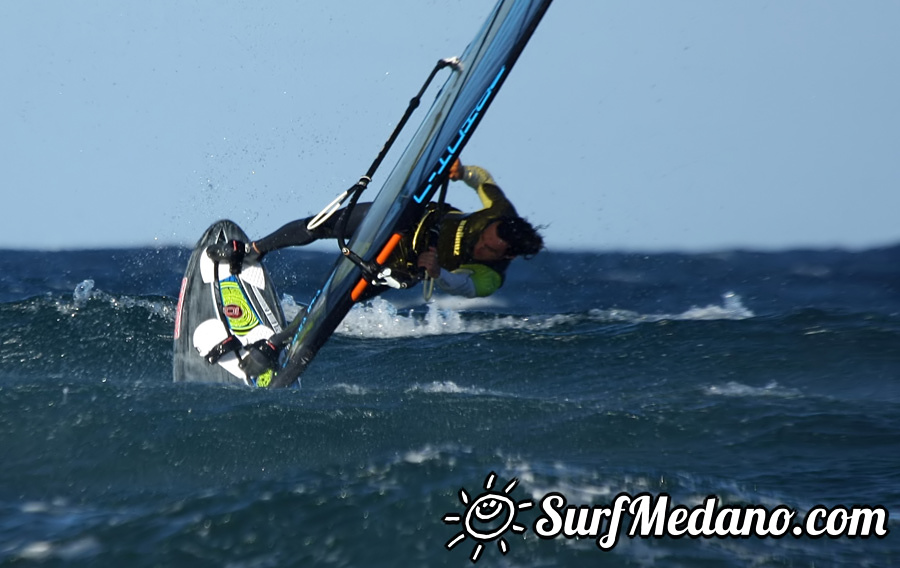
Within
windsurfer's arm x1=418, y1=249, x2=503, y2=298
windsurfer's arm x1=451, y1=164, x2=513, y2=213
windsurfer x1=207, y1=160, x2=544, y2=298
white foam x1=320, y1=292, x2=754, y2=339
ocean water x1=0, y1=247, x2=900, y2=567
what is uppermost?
windsurfer's arm x1=451, y1=164, x2=513, y2=213

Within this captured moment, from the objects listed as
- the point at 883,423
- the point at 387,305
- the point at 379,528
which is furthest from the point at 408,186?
the point at 387,305

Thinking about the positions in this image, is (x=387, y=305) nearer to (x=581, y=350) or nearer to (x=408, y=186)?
(x=581, y=350)

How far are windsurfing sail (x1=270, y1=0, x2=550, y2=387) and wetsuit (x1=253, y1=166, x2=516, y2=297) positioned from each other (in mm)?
175

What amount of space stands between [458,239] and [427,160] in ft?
2.74

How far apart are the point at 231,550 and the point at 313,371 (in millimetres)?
3330

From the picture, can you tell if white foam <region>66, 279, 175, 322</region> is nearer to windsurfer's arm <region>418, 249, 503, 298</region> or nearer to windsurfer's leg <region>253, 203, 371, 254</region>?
windsurfer's leg <region>253, 203, 371, 254</region>

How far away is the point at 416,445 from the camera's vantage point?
4188 millimetres

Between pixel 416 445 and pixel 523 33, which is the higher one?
pixel 523 33

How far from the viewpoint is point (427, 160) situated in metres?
4.77

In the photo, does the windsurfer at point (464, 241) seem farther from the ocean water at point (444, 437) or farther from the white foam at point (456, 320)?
the white foam at point (456, 320)

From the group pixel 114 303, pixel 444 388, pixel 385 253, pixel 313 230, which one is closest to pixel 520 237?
pixel 385 253

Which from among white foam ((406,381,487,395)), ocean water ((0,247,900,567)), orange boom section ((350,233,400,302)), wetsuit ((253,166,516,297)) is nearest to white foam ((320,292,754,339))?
ocean water ((0,247,900,567))

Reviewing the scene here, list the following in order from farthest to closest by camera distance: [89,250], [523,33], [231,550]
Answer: [89,250] → [523,33] → [231,550]

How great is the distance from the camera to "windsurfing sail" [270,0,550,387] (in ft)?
14.1
